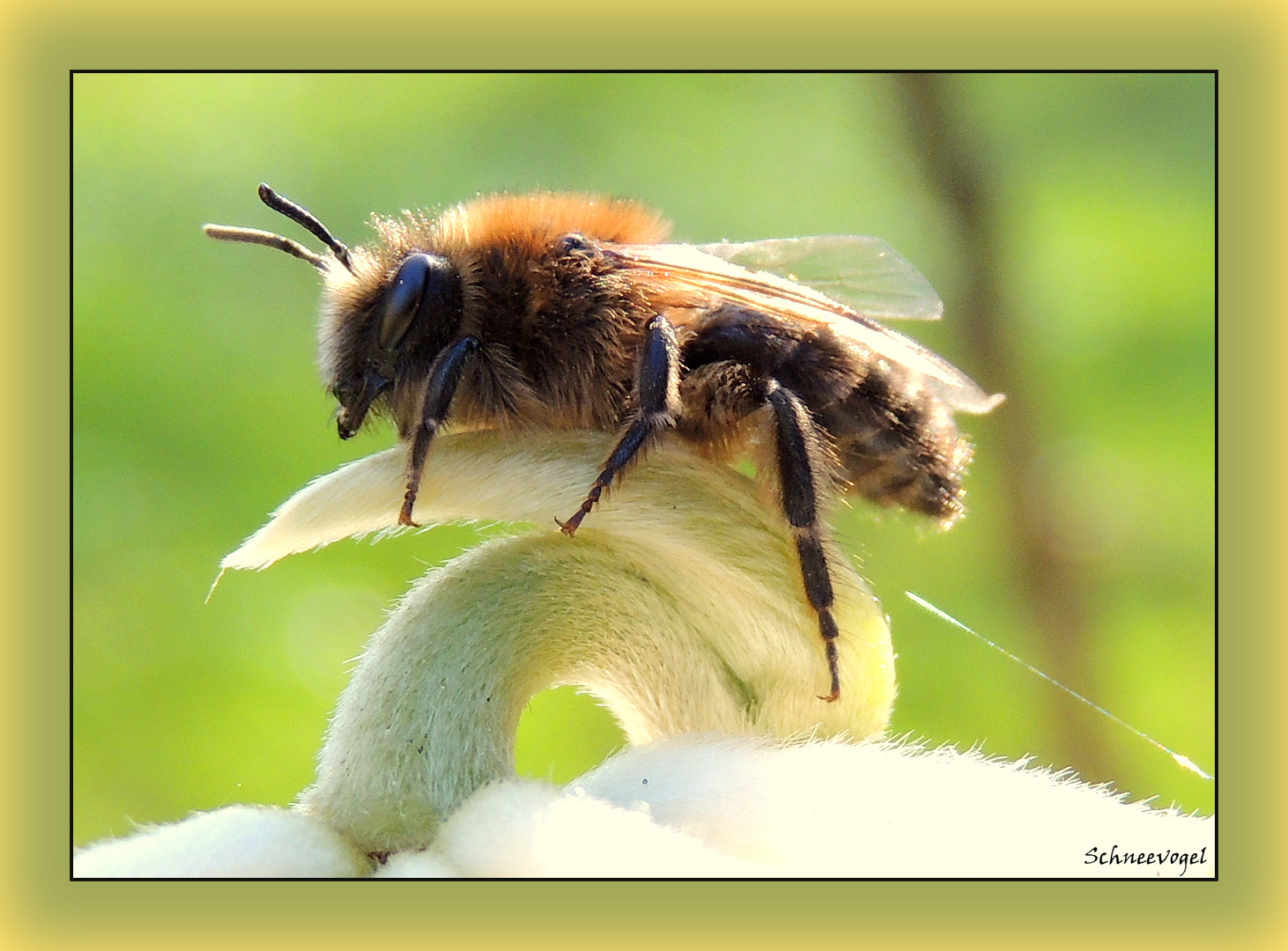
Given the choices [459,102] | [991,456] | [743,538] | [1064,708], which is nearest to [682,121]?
[459,102]

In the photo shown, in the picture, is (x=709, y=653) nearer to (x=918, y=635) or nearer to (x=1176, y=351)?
(x=918, y=635)

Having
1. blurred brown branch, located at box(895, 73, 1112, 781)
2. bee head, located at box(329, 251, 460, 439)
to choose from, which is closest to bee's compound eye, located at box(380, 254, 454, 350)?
bee head, located at box(329, 251, 460, 439)

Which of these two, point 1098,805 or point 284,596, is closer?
point 1098,805

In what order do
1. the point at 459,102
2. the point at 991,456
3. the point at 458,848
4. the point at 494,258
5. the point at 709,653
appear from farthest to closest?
1. the point at 459,102
2. the point at 991,456
3. the point at 494,258
4. the point at 709,653
5. the point at 458,848

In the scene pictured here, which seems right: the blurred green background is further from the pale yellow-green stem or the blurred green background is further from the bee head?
the pale yellow-green stem

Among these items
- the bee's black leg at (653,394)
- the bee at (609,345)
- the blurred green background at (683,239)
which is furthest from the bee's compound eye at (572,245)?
the blurred green background at (683,239)

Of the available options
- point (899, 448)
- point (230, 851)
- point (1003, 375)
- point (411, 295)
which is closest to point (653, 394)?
point (411, 295)

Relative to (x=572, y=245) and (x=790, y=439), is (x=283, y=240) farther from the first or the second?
(x=790, y=439)
